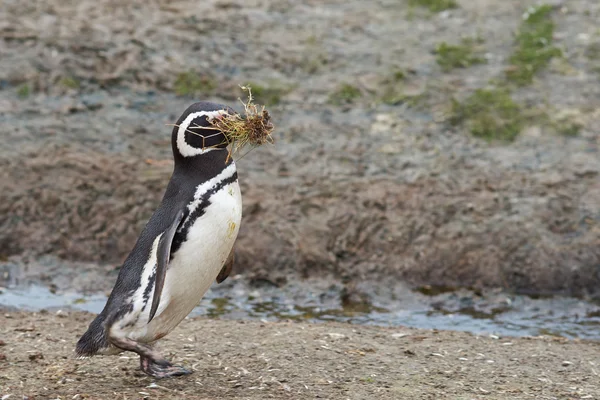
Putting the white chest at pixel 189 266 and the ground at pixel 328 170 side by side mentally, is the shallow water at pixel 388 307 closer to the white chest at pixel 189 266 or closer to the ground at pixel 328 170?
the ground at pixel 328 170

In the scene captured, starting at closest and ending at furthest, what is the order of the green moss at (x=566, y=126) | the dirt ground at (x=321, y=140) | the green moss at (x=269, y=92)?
the dirt ground at (x=321, y=140), the green moss at (x=566, y=126), the green moss at (x=269, y=92)

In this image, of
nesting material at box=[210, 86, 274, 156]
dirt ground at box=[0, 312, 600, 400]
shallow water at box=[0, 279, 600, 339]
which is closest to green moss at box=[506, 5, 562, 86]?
shallow water at box=[0, 279, 600, 339]

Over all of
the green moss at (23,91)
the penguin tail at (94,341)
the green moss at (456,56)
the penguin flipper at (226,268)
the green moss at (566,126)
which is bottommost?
the penguin tail at (94,341)

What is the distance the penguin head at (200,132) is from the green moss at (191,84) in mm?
4868

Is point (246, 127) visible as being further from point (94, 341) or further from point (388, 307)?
point (388, 307)

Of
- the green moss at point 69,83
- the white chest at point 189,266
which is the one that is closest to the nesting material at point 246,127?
the white chest at point 189,266

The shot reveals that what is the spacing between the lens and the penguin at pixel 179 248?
4.63m

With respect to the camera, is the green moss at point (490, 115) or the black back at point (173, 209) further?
the green moss at point (490, 115)

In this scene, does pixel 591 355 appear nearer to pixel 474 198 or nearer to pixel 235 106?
pixel 474 198

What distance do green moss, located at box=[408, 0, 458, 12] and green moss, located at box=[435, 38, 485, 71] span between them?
0.75m

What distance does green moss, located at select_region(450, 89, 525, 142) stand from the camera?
29.2 feet

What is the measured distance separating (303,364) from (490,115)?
15.5 ft

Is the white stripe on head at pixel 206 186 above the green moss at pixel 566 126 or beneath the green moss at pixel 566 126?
beneath

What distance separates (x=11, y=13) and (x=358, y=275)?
5599 mm
